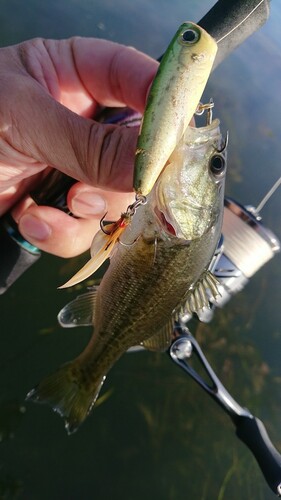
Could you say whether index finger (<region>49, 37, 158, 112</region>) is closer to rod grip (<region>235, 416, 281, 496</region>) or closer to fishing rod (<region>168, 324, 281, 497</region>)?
fishing rod (<region>168, 324, 281, 497</region>)

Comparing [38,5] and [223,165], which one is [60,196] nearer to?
[223,165]

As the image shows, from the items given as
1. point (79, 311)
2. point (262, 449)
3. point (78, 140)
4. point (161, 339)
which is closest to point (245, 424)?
point (262, 449)

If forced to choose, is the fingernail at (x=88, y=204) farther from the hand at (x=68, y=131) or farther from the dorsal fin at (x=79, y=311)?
the dorsal fin at (x=79, y=311)

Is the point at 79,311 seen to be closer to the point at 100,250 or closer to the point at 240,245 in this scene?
the point at 100,250

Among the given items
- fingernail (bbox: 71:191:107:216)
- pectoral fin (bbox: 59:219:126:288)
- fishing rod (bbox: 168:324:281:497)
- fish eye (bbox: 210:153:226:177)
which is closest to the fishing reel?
fishing rod (bbox: 168:324:281:497)

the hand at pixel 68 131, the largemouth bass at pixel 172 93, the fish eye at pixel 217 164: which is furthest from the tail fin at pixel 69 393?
the largemouth bass at pixel 172 93

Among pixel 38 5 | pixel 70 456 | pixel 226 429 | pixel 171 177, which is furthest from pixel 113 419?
pixel 38 5
